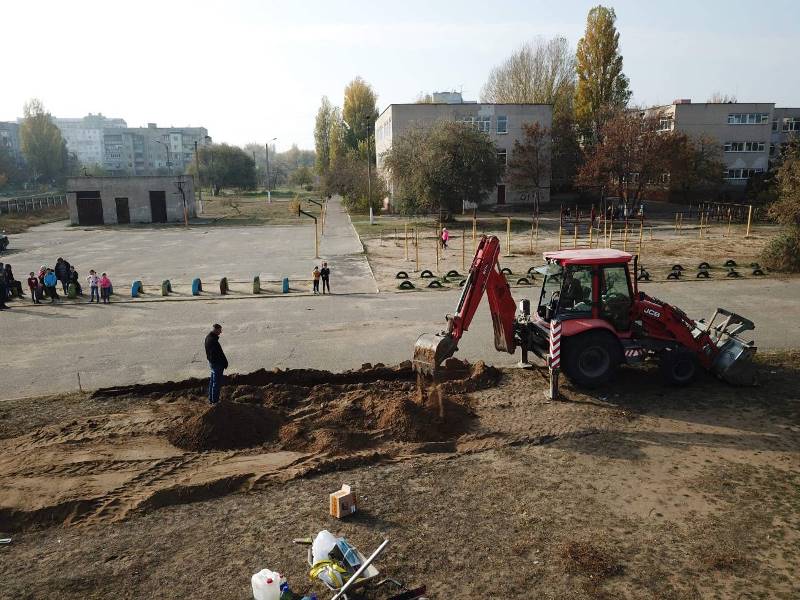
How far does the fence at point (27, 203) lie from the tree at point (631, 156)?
51.9m

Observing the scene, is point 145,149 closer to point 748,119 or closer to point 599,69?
point 599,69

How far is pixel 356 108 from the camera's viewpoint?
89625 mm

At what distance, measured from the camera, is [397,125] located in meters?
54.3

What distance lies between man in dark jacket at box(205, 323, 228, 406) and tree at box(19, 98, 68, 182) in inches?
4132

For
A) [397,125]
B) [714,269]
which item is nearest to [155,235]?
[397,125]

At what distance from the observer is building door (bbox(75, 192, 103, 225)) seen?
5041 cm

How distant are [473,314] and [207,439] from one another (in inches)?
193

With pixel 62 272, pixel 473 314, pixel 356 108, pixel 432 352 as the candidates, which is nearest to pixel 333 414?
pixel 432 352

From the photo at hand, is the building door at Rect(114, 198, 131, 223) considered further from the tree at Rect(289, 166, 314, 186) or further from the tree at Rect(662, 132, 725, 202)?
the tree at Rect(289, 166, 314, 186)

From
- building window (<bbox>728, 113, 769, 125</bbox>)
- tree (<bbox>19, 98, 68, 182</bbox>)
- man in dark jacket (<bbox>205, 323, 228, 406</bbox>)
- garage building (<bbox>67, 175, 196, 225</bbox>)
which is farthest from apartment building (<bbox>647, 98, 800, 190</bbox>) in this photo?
tree (<bbox>19, 98, 68, 182</bbox>)

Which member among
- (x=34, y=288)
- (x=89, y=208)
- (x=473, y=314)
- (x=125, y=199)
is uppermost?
(x=125, y=199)

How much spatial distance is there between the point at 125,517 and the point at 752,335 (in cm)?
1483

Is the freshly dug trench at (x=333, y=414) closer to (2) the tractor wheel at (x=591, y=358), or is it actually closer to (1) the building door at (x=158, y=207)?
(2) the tractor wheel at (x=591, y=358)

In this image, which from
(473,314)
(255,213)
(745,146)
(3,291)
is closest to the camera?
(473,314)
